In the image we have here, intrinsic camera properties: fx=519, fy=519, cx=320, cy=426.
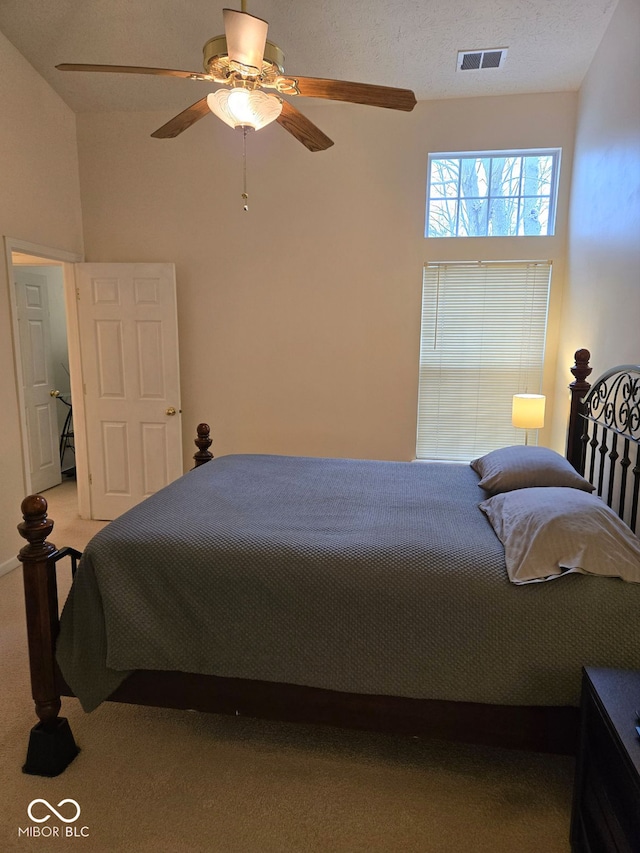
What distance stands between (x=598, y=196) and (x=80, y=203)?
381 cm

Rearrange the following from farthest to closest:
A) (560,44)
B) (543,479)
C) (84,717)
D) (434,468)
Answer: (560,44)
(434,468)
(543,479)
(84,717)

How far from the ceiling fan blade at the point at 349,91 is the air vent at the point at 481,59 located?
1.72 m

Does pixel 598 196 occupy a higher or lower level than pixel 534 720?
higher

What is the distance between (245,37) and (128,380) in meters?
2.97

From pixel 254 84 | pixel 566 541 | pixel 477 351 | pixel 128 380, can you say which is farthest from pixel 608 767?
pixel 128 380

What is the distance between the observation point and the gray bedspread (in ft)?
5.26

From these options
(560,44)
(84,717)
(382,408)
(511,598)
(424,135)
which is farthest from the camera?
(382,408)

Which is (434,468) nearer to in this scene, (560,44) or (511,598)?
(511,598)

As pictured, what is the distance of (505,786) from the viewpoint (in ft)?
5.90

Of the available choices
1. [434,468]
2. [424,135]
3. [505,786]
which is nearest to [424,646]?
[505,786]

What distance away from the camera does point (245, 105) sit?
204 cm

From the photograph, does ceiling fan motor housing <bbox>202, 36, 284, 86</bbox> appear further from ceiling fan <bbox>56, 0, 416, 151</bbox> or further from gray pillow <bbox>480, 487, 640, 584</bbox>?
gray pillow <bbox>480, 487, 640, 584</bbox>

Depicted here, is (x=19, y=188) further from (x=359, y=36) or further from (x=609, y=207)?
(x=609, y=207)

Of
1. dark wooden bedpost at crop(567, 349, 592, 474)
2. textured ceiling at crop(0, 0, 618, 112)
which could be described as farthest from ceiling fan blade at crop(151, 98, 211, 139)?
dark wooden bedpost at crop(567, 349, 592, 474)
